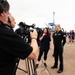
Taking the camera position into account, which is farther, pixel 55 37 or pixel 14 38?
pixel 55 37

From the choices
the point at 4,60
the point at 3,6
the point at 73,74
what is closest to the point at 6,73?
the point at 4,60

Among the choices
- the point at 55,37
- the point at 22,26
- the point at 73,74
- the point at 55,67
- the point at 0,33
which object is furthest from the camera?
the point at 55,67

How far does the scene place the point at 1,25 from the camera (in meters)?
2.36

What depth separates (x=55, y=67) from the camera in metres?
10.3

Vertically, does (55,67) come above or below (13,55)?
below

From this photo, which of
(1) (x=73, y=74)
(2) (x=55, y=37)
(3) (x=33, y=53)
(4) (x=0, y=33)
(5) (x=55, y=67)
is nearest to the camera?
(4) (x=0, y=33)

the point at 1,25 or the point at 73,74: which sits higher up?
the point at 1,25

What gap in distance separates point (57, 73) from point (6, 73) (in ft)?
23.0

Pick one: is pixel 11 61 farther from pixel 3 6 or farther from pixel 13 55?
pixel 3 6

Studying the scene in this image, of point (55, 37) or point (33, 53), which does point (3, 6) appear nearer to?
point (33, 53)

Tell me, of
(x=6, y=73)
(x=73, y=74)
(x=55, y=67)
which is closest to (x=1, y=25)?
(x=6, y=73)

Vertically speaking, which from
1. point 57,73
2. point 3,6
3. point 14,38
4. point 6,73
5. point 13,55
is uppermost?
point 3,6

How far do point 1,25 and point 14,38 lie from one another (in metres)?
0.18

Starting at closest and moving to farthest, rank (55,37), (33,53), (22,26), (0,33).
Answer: (0,33), (33,53), (22,26), (55,37)
